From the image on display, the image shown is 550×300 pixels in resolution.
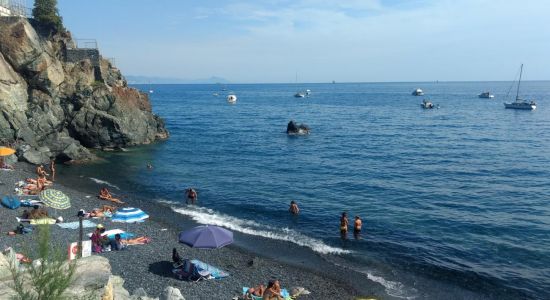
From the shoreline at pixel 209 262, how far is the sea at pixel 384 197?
947 mm

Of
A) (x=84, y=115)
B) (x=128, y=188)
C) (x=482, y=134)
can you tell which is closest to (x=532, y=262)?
(x=128, y=188)

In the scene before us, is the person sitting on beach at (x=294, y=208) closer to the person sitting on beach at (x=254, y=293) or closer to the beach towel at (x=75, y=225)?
the beach towel at (x=75, y=225)

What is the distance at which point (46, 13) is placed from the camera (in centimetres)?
5238

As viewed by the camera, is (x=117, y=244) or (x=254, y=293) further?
(x=117, y=244)

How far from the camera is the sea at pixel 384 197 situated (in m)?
23.6

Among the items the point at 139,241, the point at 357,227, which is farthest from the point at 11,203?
the point at 357,227

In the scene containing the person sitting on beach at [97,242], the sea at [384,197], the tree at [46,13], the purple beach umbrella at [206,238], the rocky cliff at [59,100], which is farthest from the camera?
the tree at [46,13]

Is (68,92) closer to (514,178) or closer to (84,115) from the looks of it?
(84,115)

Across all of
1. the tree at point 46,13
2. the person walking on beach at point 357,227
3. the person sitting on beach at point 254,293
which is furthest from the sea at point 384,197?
the tree at point 46,13

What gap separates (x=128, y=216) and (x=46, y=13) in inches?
1408

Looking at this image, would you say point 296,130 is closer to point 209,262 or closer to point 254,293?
point 209,262

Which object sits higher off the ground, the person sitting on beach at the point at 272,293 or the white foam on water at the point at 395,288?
the person sitting on beach at the point at 272,293

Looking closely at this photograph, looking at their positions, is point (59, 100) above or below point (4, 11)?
below

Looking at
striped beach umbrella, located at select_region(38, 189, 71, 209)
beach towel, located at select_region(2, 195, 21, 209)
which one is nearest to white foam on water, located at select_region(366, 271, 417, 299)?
striped beach umbrella, located at select_region(38, 189, 71, 209)
